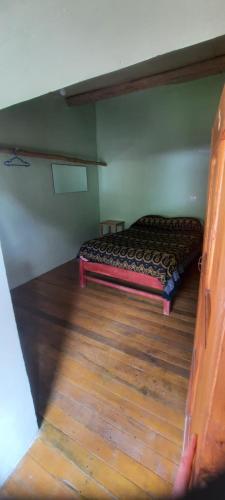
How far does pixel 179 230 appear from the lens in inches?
147

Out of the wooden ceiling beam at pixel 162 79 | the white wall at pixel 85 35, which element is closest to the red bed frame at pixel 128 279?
the white wall at pixel 85 35

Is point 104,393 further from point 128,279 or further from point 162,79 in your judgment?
point 162,79

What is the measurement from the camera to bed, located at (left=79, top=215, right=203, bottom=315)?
96.5 inches

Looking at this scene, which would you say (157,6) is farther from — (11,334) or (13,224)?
(13,224)

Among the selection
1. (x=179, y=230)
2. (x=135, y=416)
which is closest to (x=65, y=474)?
(x=135, y=416)

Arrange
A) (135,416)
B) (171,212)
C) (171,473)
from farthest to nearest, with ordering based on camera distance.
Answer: (171,212)
(135,416)
(171,473)

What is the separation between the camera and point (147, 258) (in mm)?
2559

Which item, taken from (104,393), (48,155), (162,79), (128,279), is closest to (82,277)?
(128,279)

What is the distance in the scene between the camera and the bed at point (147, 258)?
2.45 metres

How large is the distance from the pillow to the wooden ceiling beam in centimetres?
191

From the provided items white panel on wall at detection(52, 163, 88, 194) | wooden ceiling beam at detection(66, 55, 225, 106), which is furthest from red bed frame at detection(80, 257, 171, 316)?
wooden ceiling beam at detection(66, 55, 225, 106)

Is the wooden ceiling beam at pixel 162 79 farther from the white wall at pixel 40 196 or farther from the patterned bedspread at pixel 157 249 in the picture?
the patterned bedspread at pixel 157 249

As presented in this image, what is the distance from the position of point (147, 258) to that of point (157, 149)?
2313mm

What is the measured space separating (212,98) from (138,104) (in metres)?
1.19
